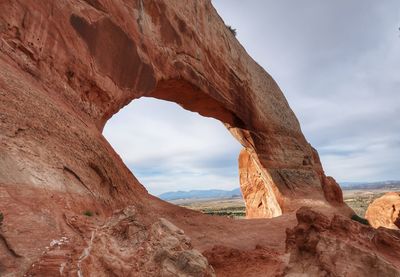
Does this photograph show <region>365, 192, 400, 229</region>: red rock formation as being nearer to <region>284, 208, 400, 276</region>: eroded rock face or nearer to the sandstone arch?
the sandstone arch

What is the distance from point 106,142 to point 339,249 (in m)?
9.90

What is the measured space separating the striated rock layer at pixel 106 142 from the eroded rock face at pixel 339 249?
2617 mm

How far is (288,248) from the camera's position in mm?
9227

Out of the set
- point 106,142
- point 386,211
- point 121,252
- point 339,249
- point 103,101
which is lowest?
point 386,211

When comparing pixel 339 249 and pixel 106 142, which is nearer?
pixel 339 249

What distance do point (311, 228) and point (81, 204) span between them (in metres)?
5.97

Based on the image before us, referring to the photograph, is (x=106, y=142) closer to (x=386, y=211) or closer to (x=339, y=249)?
(x=339, y=249)

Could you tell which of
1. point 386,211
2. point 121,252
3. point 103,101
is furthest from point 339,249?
point 386,211

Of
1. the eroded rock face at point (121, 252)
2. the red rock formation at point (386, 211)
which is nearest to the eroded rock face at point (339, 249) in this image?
the eroded rock face at point (121, 252)

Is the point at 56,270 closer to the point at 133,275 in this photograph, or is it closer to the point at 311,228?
the point at 133,275

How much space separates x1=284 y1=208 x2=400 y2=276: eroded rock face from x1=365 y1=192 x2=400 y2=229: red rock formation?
23188 millimetres

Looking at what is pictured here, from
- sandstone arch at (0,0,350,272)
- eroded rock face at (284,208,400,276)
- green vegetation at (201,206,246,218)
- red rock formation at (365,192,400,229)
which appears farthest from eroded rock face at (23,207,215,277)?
green vegetation at (201,206,246,218)

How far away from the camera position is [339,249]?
7.00 meters

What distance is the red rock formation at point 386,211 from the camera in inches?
1107
